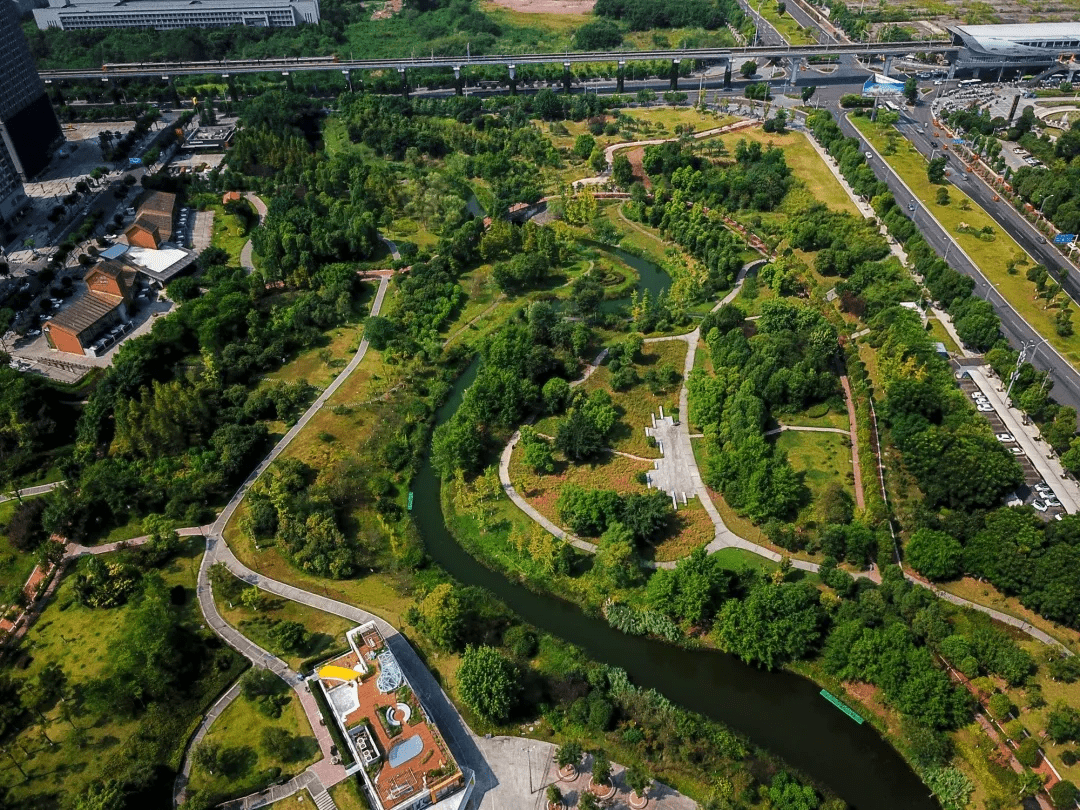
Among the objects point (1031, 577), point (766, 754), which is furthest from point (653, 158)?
point (766, 754)

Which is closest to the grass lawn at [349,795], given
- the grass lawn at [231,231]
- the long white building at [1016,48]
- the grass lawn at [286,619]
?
the grass lawn at [286,619]

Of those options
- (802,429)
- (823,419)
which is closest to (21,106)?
(802,429)

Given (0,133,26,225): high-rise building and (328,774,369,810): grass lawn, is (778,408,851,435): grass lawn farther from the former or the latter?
(0,133,26,225): high-rise building

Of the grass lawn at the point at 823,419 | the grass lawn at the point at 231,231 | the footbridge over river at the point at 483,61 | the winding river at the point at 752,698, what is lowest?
the winding river at the point at 752,698

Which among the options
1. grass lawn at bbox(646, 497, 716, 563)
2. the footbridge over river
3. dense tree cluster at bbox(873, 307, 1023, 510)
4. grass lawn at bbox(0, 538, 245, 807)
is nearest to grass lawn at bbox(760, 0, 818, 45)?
the footbridge over river

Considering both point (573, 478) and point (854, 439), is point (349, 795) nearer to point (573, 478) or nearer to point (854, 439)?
point (573, 478)

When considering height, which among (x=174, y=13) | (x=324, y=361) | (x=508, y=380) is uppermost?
(x=174, y=13)

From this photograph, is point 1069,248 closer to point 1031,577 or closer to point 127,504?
point 1031,577

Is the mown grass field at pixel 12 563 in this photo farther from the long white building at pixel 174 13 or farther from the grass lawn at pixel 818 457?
the long white building at pixel 174 13
